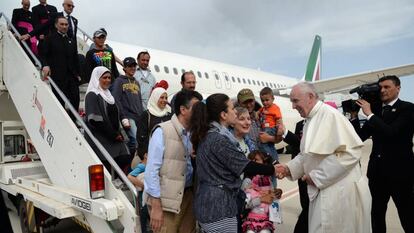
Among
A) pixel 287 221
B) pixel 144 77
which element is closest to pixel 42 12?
pixel 144 77

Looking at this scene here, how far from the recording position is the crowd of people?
246 cm

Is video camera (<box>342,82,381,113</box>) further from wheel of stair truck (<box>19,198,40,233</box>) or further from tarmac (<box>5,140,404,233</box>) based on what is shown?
wheel of stair truck (<box>19,198,40,233</box>)

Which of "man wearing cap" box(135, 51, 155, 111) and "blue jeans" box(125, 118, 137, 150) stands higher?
"man wearing cap" box(135, 51, 155, 111)

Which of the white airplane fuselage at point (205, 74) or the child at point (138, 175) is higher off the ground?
the white airplane fuselage at point (205, 74)

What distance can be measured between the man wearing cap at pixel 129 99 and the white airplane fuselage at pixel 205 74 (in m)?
4.04

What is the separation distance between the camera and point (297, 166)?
3.13 metres

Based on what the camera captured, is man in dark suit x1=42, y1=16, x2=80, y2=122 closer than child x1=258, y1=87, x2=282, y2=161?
No

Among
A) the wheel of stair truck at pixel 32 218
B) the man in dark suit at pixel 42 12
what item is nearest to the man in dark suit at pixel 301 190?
the wheel of stair truck at pixel 32 218

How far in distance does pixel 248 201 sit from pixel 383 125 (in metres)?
1.41

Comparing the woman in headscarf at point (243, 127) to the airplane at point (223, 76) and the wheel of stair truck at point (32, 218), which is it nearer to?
the wheel of stair truck at point (32, 218)

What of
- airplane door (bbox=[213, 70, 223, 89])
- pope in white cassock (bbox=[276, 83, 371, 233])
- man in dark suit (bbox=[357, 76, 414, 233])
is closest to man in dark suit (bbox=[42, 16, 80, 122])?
Result: pope in white cassock (bbox=[276, 83, 371, 233])

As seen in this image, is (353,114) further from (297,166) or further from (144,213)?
(144,213)

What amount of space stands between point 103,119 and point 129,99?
109 centimetres

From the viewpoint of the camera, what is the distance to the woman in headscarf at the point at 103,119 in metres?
3.54
